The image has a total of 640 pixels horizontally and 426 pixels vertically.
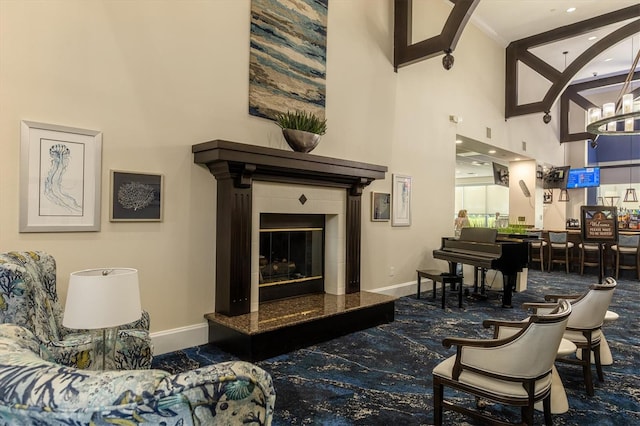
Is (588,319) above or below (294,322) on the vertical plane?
above

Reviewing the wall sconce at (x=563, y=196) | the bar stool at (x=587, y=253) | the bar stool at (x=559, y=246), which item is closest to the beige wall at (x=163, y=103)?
the bar stool at (x=559, y=246)

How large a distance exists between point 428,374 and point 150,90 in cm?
358

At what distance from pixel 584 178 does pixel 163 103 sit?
12720 mm

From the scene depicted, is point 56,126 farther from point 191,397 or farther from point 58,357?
point 191,397

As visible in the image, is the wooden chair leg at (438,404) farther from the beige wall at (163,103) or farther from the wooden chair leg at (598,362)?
the beige wall at (163,103)

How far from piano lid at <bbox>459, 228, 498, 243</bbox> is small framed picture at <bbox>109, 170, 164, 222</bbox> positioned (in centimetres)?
486

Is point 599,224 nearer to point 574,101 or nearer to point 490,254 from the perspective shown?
point 490,254

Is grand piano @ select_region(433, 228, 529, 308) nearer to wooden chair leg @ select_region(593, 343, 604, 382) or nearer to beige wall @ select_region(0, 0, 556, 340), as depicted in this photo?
beige wall @ select_region(0, 0, 556, 340)

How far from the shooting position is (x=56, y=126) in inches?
119

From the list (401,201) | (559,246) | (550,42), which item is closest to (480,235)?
(401,201)

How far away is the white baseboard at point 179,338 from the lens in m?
3.59

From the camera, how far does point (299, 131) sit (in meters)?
4.31

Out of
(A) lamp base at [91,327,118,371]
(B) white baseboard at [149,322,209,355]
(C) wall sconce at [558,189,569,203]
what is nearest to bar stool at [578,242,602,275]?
(C) wall sconce at [558,189,569,203]

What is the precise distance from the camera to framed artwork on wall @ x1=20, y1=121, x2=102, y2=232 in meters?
2.90
